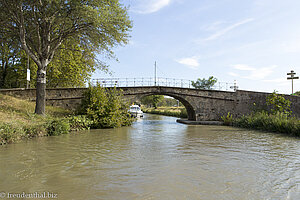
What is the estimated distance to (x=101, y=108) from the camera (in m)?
16.9

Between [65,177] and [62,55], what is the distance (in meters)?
19.5

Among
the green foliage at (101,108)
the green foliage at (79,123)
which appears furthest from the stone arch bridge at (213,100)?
the green foliage at (79,123)

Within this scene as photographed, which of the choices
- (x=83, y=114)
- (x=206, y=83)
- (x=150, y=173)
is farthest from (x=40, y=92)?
(x=206, y=83)

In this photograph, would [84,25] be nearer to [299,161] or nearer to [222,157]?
[222,157]

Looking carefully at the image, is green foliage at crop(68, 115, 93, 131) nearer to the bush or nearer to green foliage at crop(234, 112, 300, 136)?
the bush

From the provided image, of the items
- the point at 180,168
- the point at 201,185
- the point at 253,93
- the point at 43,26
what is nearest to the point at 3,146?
the point at 180,168

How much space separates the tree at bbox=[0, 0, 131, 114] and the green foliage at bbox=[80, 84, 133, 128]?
3263mm

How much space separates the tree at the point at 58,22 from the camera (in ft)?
45.9

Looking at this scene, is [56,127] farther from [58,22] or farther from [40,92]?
[58,22]

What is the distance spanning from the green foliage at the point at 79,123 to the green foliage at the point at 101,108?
0.53 metres

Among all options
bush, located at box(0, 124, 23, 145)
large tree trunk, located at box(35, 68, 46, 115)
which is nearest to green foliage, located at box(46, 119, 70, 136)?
bush, located at box(0, 124, 23, 145)

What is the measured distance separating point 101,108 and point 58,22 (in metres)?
6.91

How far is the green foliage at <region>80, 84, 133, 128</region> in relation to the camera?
16.7 metres

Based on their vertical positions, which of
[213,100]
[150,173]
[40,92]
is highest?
[40,92]
